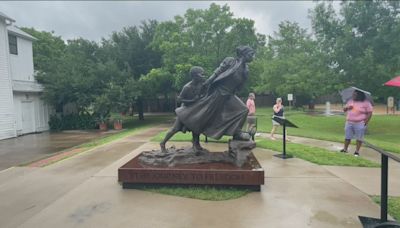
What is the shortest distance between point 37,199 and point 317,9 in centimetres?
1440

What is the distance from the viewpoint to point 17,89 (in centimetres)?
1620

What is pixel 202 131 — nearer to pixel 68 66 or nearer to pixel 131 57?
pixel 68 66

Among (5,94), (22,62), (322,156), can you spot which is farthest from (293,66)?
(5,94)

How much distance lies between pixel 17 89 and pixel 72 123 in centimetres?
387

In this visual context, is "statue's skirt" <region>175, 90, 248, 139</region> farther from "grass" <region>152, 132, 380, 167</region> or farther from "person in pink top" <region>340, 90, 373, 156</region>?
"person in pink top" <region>340, 90, 373, 156</region>

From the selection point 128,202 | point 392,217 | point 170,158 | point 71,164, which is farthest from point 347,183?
point 71,164

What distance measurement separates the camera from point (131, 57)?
73.6 ft

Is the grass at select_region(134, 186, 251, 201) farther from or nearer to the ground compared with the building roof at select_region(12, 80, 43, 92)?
nearer to the ground

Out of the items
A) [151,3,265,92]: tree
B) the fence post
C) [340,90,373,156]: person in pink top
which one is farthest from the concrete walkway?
[151,3,265,92]: tree

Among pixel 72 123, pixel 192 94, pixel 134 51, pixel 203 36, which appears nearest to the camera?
pixel 192 94

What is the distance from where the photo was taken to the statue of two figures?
561cm

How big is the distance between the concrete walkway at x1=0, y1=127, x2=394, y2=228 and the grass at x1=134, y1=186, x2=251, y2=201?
15 cm

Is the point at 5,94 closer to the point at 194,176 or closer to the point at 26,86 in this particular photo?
the point at 26,86

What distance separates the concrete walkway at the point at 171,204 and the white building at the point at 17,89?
35.6 ft
